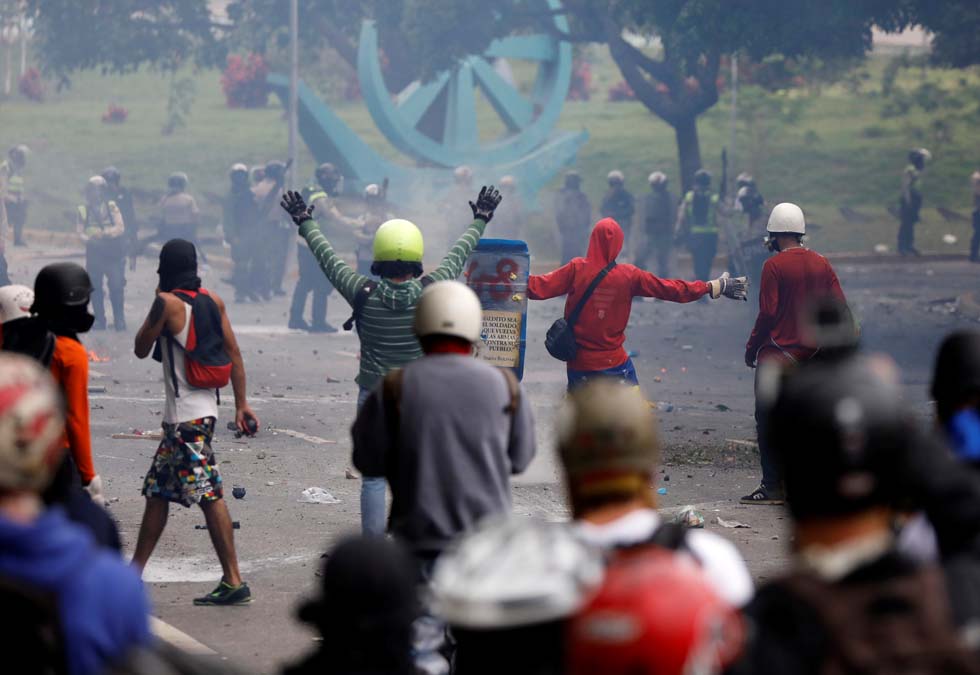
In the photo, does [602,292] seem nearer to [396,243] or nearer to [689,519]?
[689,519]

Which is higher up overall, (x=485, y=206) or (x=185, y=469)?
(x=485, y=206)

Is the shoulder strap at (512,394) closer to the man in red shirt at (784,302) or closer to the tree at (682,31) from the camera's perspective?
the man in red shirt at (784,302)

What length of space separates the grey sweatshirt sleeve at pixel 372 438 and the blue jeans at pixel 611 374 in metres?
4.69

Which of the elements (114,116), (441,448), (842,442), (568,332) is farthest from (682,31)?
(842,442)

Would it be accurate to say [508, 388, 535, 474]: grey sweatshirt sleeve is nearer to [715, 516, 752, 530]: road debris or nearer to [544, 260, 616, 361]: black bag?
[715, 516, 752, 530]: road debris

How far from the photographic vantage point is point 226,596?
23.1ft

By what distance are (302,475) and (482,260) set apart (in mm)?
2222

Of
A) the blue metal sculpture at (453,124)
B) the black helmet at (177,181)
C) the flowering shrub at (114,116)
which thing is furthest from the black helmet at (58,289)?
the flowering shrub at (114,116)

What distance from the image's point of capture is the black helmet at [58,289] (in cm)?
560

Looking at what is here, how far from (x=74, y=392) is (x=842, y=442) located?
3.69m

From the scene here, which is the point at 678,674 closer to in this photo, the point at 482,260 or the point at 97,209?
the point at 482,260

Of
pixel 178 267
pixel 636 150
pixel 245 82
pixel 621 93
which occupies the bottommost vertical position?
pixel 178 267

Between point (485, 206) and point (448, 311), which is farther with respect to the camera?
point (485, 206)

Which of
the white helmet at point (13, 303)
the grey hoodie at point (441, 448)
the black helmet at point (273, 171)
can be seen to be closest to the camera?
the grey hoodie at point (441, 448)
